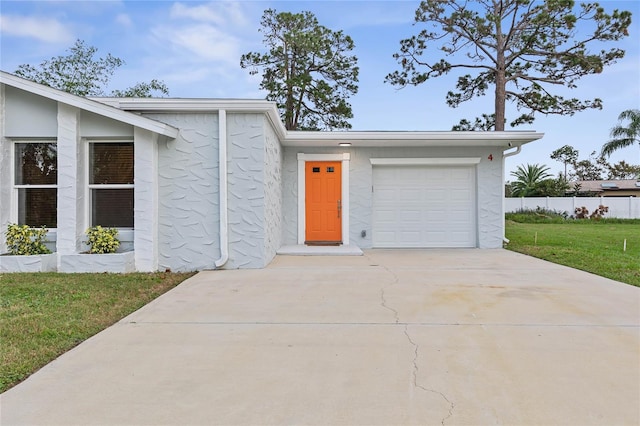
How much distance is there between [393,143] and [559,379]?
7406mm

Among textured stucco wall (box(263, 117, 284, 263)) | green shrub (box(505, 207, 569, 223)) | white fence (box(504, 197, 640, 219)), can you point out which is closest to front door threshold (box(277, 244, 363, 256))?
textured stucco wall (box(263, 117, 284, 263))

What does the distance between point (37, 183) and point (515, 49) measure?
17.0 meters

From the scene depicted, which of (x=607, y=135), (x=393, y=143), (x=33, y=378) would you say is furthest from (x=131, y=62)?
(x=607, y=135)

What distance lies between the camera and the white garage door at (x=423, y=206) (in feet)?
33.0

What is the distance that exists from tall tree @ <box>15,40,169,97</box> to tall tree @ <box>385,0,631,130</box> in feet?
38.9

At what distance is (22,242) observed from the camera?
21.4 feet

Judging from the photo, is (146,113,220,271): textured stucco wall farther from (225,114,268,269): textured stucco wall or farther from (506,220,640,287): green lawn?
(506,220,640,287): green lawn

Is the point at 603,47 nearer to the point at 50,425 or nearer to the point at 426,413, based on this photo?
the point at 426,413

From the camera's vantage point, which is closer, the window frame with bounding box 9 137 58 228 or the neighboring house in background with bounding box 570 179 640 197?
the window frame with bounding box 9 137 58 228

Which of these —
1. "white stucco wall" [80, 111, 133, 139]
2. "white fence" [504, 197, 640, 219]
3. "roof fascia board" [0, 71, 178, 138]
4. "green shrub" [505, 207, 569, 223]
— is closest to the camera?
"roof fascia board" [0, 71, 178, 138]

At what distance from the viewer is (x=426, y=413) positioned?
2.28 metres

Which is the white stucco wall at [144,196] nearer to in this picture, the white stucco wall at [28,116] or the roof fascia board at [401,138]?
the white stucco wall at [28,116]

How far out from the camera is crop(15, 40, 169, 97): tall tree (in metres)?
17.6

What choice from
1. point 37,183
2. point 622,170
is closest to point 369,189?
point 37,183
